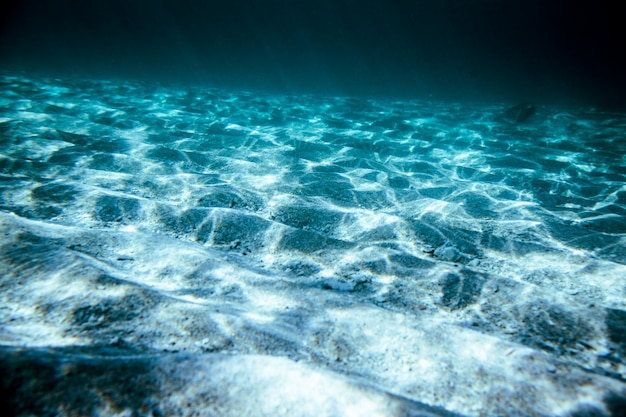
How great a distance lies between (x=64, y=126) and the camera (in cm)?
754

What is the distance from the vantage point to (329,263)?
3.15 m

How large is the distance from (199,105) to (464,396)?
13642mm

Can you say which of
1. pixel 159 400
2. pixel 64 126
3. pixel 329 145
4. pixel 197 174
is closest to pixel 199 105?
pixel 64 126

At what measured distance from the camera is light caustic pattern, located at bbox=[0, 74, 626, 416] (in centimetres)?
169

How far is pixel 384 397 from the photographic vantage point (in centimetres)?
139

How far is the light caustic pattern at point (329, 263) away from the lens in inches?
66.6

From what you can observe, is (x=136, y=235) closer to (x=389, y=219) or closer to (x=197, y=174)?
(x=197, y=174)

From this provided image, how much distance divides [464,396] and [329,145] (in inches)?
280

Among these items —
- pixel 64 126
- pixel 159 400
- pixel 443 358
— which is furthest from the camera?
pixel 64 126

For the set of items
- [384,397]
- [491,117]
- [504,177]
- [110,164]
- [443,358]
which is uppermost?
[491,117]

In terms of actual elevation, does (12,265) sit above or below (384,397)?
below

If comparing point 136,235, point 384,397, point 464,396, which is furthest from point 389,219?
point 136,235

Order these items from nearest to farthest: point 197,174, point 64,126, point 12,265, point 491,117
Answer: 1. point 12,265
2. point 197,174
3. point 64,126
4. point 491,117

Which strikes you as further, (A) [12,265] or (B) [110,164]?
(B) [110,164]
